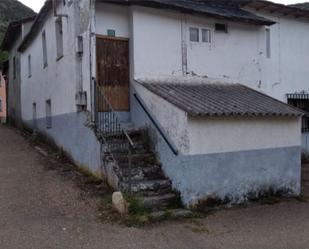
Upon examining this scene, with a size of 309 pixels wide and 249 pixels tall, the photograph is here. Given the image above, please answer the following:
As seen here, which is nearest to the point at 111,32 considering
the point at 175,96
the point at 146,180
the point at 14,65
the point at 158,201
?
the point at 175,96

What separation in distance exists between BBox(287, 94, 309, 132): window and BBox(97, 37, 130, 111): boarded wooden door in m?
7.47

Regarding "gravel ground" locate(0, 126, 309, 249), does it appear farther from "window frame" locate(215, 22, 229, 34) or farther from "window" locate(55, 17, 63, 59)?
"window frame" locate(215, 22, 229, 34)

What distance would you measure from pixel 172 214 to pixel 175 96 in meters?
3.09

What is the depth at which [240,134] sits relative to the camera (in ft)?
34.2

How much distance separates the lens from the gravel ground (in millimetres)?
7398

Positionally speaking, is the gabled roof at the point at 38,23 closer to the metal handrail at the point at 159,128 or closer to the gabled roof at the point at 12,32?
the gabled roof at the point at 12,32

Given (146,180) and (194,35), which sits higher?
(194,35)

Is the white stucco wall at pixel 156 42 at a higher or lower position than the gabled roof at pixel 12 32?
lower

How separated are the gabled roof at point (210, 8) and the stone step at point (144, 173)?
4.51m

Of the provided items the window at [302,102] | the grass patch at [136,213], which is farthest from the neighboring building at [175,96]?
the window at [302,102]

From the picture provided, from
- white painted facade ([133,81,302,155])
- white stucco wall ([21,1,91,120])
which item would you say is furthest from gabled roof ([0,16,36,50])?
white painted facade ([133,81,302,155])

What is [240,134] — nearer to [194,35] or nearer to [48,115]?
[194,35]

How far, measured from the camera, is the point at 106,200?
9602 mm

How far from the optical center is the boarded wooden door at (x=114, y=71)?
469 inches
